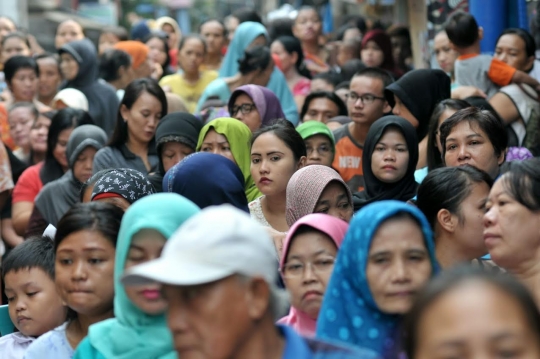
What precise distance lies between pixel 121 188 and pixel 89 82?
5.92 metres

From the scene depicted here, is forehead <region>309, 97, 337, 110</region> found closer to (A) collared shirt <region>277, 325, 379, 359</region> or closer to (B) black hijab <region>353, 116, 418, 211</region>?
(B) black hijab <region>353, 116, 418, 211</region>

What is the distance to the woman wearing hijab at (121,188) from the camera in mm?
5891

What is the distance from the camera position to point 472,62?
8805mm

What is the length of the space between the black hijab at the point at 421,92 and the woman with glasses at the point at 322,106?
4.36 feet

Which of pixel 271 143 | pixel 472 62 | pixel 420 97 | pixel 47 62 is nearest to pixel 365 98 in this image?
pixel 420 97

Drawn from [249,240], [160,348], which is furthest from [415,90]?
[249,240]

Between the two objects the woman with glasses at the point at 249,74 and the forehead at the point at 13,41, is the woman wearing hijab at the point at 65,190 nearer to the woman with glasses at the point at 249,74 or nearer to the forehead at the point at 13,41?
the woman with glasses at the point at 249,74

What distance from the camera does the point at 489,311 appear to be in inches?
113

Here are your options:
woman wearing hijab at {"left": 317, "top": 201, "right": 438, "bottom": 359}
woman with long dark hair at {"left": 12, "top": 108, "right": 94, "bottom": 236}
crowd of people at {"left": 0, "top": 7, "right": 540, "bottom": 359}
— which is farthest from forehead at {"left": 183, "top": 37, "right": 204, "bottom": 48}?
woman wearing hijab at {"left": 317, "top": 201, "right": 438, "bottom": 359}

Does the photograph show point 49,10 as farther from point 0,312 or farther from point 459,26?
point 0,312

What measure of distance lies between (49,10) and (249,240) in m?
25.8

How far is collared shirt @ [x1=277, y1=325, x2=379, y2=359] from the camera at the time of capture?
3252 millimetres

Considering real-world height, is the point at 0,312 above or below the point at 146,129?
below

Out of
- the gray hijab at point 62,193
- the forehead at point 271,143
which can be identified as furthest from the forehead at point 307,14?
the forehead at point 271,143
